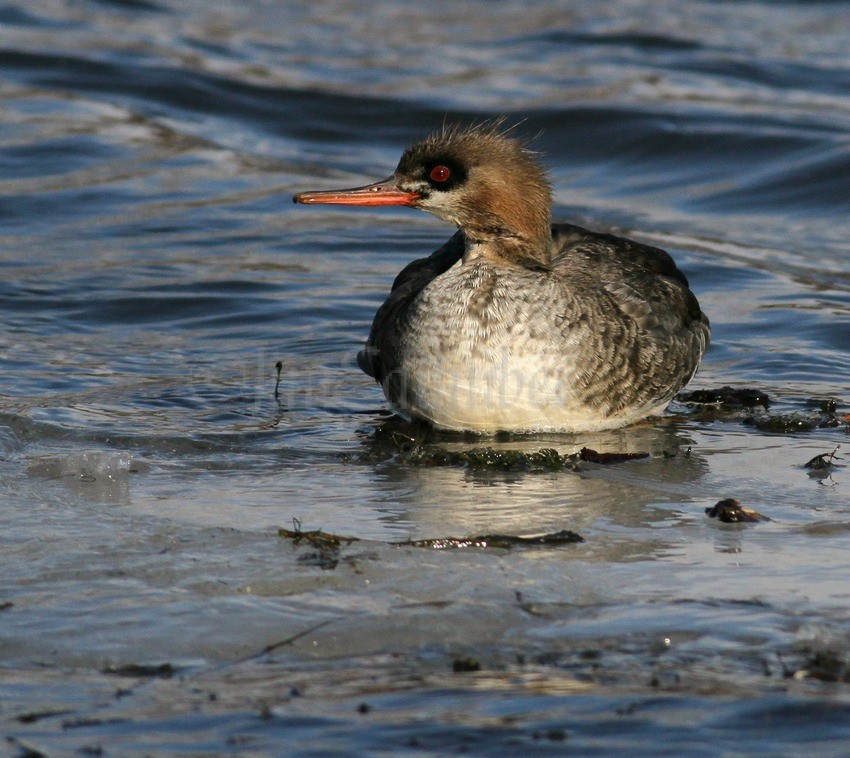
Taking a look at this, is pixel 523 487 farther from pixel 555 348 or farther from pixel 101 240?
pixel 101 240

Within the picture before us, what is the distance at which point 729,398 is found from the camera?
25.2 feet

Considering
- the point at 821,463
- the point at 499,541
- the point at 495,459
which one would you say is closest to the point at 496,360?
the point at 495,459

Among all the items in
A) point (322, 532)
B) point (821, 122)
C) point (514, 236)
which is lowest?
point (322, 532)

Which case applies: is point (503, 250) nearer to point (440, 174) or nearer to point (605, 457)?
point (440, 174)

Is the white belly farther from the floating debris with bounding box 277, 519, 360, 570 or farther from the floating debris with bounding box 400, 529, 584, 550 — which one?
the floating debris with bounding box 277, 519, 360, 570

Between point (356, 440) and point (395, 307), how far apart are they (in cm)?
75

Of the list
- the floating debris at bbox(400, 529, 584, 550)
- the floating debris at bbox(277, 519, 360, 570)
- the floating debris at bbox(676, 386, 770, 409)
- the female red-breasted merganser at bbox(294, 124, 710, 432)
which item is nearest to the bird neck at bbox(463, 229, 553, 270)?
the female red-breasted merganser at bbox(294, 124, 710, 432)

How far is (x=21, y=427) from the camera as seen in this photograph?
264 inches

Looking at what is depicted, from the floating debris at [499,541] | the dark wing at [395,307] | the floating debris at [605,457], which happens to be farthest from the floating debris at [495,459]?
the floating debris at [499,541]

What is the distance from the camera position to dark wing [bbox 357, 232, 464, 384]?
7.08 metres

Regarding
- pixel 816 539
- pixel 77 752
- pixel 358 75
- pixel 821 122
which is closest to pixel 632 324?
pixel 816 539

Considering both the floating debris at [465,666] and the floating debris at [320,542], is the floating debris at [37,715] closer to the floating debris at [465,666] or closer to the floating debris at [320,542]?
the floating debris at [465,666]

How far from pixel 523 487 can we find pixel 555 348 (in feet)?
3.08

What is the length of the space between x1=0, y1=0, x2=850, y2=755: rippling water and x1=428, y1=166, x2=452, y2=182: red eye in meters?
1.31
